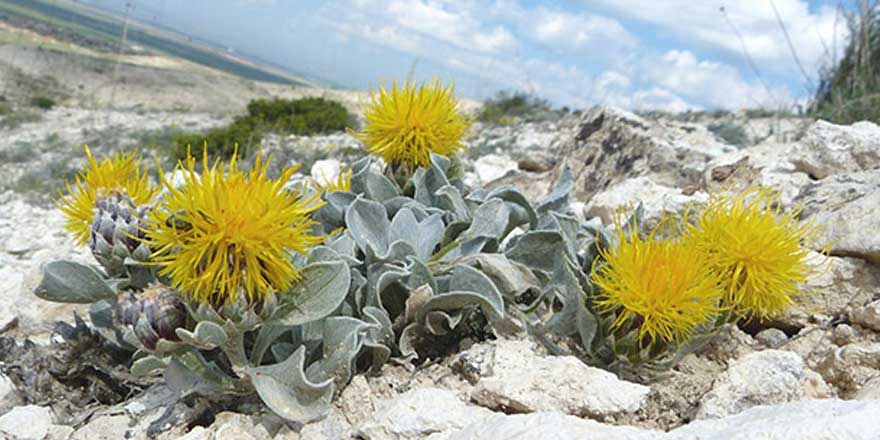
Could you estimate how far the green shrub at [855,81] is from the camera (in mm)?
7074

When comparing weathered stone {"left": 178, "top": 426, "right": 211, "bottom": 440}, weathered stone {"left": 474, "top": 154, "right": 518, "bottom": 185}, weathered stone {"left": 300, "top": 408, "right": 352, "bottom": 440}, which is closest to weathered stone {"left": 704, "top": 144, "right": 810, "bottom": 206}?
weathered stone {"left": 474, "top": 154, "right": 518, "bottom": 185}

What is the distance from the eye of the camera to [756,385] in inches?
84.1

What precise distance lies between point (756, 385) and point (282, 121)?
1542 cm

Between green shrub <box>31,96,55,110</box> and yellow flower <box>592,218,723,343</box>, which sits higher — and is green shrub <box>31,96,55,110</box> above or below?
below

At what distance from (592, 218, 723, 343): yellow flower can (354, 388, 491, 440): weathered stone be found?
604 mm

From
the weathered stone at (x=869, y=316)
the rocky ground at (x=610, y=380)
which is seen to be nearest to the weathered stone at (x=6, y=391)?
the rocky ground at (x=610, y=380)

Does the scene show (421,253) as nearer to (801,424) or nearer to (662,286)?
(662,286)

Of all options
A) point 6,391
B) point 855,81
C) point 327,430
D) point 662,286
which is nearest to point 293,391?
point 327,430

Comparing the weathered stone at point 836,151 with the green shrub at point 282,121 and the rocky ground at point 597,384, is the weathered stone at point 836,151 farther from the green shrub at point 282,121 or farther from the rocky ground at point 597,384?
the green shrub at point 282,121

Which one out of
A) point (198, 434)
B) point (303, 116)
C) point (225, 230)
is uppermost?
point (225, 230)

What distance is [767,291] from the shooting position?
238cm

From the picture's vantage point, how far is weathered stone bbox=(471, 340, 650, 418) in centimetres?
212

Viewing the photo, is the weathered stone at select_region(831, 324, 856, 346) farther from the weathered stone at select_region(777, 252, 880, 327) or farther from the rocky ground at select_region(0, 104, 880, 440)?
the weathered stone at select_region(777, 252, 880, 327)

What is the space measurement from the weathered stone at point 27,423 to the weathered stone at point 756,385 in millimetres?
2225
